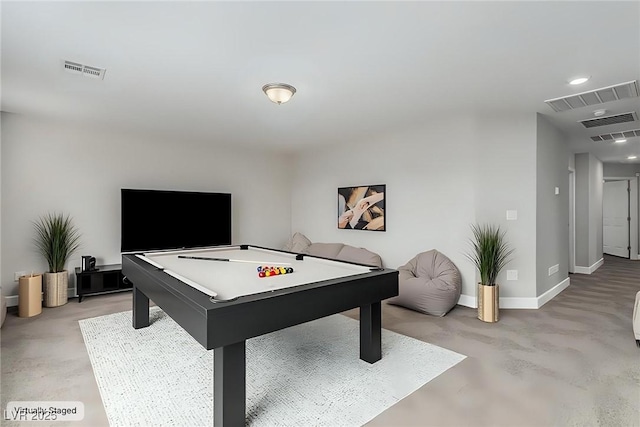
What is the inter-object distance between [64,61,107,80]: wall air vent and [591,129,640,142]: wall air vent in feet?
21.4

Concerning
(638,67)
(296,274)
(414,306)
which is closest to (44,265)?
(296,274)

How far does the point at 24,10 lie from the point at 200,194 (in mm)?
3494

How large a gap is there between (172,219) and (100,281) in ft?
4.07

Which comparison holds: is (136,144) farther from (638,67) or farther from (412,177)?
(638,67)

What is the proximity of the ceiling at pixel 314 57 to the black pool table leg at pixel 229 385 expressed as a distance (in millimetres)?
1951

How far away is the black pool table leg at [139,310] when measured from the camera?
3.26 meters

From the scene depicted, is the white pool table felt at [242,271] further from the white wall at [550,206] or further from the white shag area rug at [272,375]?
the white wall at [550,206]

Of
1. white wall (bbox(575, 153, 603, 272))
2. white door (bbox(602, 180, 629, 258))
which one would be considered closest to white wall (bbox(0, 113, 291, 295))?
white wall (bbox(575, 153, 603, 272))

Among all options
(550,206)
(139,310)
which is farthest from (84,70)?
(550,206)

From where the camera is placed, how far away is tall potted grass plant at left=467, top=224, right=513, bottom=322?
349 cm

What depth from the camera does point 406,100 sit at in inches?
137

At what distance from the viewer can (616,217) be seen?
8.34m

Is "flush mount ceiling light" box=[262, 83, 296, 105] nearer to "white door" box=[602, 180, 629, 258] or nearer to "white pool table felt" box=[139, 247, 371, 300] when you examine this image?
"white pool table felt" box=[139, 247, 371, 300]

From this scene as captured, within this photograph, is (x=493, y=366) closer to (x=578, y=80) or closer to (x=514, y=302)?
(x=514, y=302)
